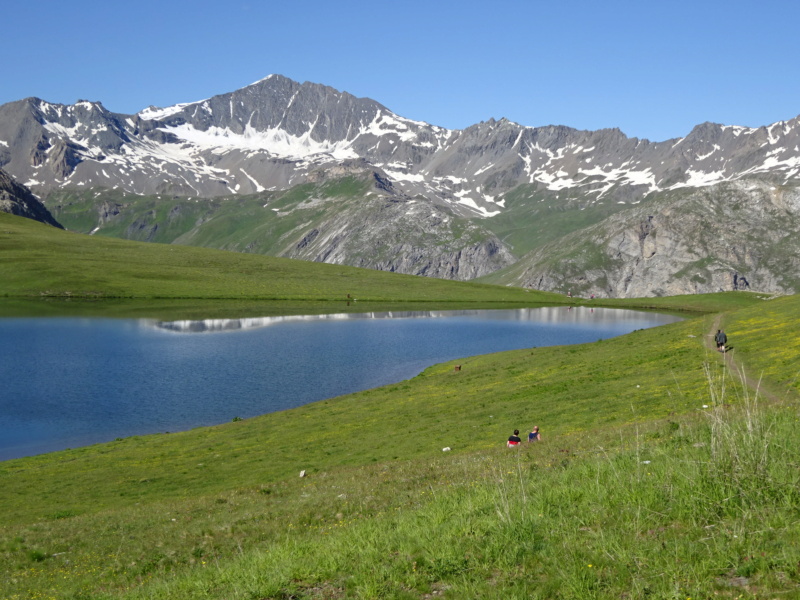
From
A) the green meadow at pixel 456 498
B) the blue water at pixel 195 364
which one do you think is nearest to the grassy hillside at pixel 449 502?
the green meadow at pixel 456 498

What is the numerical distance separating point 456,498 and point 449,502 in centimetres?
37

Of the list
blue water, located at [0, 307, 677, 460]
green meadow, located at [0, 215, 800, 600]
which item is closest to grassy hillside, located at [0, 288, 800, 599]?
green meadow, located at [0, 215, 800, 600]

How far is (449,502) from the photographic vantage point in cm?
1909

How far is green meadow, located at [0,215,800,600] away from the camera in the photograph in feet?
42.2

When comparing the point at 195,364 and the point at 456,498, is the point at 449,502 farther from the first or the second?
the point at 195,364

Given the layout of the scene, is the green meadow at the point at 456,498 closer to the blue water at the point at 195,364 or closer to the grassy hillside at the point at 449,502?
the grassy hillside at the point at 449,502

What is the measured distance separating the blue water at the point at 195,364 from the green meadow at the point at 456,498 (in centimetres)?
841

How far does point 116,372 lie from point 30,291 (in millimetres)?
120250

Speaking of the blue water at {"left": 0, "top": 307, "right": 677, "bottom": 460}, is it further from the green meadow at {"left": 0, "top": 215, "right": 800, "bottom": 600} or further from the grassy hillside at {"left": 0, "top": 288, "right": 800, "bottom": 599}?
the grassy hillside at {"left": 0, "top": 288, "right": 800, "bottom": 599}

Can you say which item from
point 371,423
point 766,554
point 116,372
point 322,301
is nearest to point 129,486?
point 371,423

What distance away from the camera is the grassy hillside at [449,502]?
1280 cm

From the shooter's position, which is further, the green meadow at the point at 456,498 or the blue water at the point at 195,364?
the blue water at the point at 195,364

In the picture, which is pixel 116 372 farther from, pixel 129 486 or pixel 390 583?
pixel 390 583

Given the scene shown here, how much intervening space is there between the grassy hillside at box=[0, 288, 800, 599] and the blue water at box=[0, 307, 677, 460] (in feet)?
32.3
